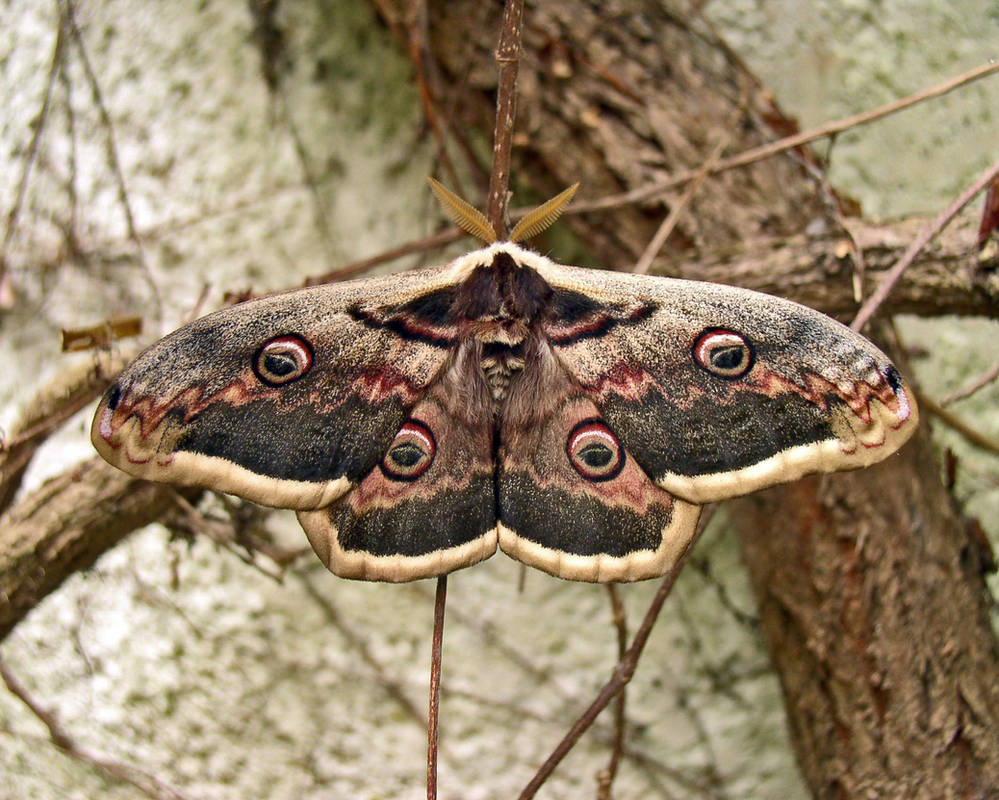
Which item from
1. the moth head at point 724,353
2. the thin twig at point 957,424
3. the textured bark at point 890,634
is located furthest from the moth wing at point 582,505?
the thin twig at point 957,424


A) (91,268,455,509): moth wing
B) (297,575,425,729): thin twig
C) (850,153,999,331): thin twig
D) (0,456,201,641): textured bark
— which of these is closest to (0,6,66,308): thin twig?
(0,456,201,641): textured bark

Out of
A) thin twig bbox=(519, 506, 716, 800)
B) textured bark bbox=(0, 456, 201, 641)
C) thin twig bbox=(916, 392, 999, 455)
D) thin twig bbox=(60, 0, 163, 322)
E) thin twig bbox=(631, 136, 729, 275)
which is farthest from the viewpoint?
thin twig bbox=(60, 0, 163, 322)

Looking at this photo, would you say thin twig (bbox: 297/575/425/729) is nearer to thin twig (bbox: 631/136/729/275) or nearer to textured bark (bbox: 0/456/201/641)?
textured bark (bbox: 0/456/201/641)

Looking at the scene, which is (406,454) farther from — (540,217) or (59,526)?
(59,526)

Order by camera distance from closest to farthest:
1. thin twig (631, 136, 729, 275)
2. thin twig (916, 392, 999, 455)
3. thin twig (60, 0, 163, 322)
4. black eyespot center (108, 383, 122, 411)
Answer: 1. black eyespot center (108, 383, 122, 411)
2. thin twig (631, 136, 729, 275)
3. thin twig (916, 392, 999, 455)
4. thin twig (60, 0, 163, 322)

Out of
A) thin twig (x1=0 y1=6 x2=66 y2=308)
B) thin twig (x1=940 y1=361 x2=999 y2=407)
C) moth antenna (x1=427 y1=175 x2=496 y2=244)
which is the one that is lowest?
thin twig (x1=940 y1=361 x2=999 y2=407)
